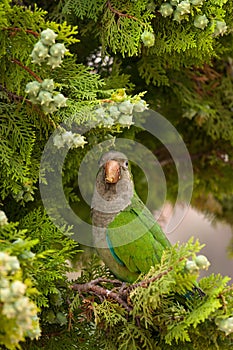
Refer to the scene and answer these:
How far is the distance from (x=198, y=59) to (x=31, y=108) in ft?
1.29

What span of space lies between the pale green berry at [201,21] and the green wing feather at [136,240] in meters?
0.35

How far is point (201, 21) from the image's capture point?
938 mm

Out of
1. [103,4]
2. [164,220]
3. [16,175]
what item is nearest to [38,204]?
[16,175]

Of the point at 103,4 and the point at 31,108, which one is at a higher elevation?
the point at 103,4

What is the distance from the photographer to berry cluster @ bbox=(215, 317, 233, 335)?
2.49ft

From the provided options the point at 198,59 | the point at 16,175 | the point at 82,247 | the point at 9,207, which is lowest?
the point at 82,247

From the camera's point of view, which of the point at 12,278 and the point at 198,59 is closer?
the point at 12,278

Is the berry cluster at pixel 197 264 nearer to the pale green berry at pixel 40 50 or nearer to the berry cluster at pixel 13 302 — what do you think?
the berry cluster at pixel 13 302

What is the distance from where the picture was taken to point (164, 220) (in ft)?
4.68

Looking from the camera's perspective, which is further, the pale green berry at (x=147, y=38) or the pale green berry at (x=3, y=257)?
the pale green berry at (x=147, y=38)

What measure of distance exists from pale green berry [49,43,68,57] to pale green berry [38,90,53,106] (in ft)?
0.18

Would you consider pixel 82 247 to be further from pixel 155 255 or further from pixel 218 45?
pixel 218 45

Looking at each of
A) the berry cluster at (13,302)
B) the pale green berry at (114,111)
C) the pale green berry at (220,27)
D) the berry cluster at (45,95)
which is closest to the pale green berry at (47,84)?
the berry cluster at (45,95)

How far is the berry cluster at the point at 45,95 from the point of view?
2.44 ft
